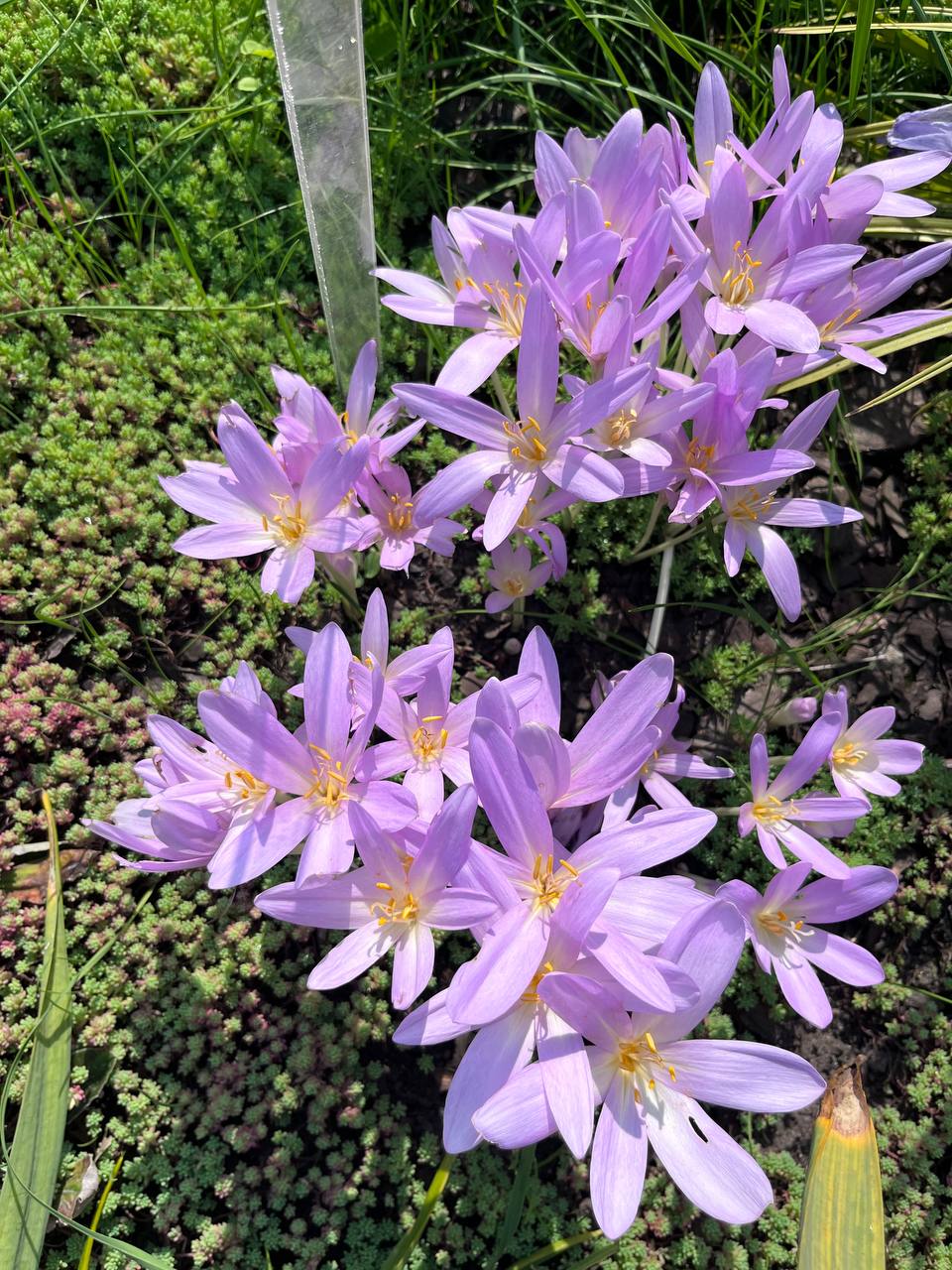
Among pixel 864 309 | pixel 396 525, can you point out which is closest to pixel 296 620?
pixel 396 525

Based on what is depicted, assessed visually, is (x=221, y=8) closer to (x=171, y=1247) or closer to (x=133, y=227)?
(x=133, y=227)

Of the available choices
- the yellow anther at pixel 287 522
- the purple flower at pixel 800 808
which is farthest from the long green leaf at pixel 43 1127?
the purple flower at pixel 800 808

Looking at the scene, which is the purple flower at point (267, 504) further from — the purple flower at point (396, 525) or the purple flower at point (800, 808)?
the purple flower at point (800, 808)

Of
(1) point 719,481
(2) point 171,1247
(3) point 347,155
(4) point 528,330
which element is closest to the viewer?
(4) point 528,330

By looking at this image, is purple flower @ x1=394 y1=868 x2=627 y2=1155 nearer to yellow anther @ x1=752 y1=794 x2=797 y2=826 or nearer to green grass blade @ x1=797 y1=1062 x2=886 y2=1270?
green grass blade @ x1=797 y1=1062 x2=886 y2=1270

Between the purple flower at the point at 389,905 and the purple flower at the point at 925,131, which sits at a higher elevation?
the purple flower at the point at 925,131

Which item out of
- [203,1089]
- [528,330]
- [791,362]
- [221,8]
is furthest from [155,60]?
[203,1089]

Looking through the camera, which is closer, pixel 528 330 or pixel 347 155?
pixel 528 330
